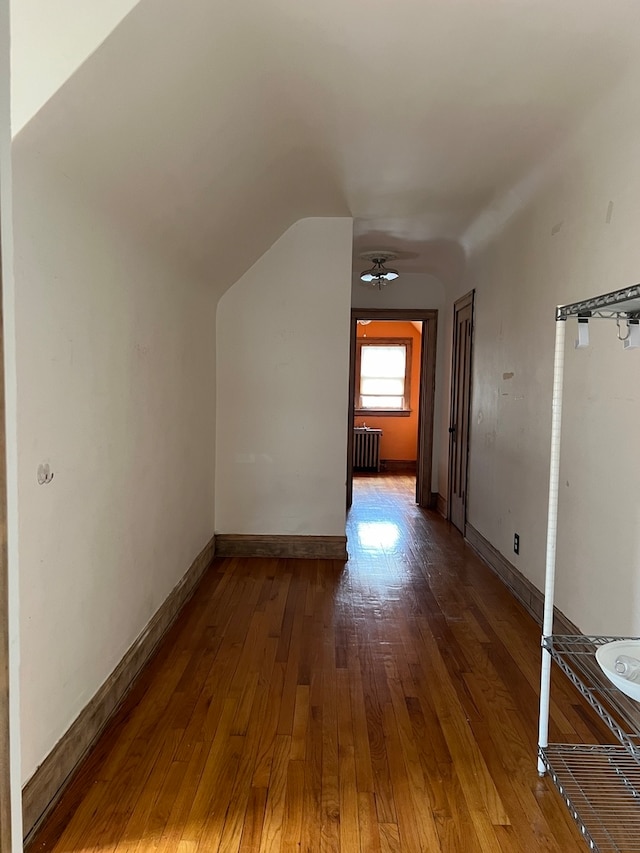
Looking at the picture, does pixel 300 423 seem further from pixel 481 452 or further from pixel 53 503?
pixel 53 503

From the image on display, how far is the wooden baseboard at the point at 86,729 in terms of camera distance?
Result: 172 cm

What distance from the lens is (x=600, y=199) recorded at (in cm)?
265

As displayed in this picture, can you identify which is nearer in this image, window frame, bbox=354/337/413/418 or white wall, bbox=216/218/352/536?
white wall, bbox=216/218/352/536

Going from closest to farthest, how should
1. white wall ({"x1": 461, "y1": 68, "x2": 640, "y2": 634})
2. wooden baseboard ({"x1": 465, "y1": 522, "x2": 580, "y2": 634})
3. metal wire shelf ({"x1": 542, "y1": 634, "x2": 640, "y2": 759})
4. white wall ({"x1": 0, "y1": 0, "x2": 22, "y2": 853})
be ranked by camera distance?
white wall ({"x1": 0, "y1": 0, "x2": 22, "y2": 853}) < metal wire shelf ({"x1": 542, "y1": 634, "x2": 640, "y2": 759}) < white wall ({"x1": 461, "y1": 68, "x2": 640, "y2": 634}) < wooden baseboard ({"x1": 465, "y1": 522, "x2": 580, "y2": 634})

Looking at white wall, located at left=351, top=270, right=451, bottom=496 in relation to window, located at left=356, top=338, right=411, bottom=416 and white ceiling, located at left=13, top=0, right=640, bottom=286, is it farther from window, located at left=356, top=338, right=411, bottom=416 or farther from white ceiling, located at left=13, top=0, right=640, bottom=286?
white ceiling, located at left=13, top=0, right=640, bottom=286

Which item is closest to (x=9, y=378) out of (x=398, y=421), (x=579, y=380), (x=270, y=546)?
(x=579, y=380)

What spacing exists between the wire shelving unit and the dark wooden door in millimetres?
3118

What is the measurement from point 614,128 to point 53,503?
2634 millimetres

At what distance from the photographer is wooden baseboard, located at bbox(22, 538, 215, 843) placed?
5.65ft

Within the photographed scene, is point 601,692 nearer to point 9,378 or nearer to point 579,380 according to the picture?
point 579,380

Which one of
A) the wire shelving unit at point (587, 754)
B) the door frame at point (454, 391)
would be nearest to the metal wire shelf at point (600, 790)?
the wire shelving unit at point (587, 754)

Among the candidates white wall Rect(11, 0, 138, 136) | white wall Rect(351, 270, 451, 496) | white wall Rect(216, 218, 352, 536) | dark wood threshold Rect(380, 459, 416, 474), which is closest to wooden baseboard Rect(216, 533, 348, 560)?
white wall Rect(216, 218, 352, 536)

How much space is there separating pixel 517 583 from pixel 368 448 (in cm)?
544

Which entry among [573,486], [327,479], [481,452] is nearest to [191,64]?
[573,486]
